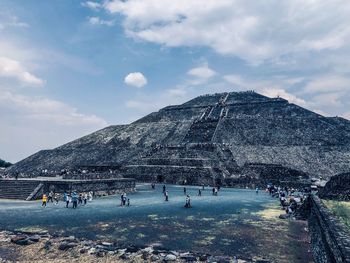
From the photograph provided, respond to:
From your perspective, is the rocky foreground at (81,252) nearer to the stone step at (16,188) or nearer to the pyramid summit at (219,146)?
the stone step at (16,188)

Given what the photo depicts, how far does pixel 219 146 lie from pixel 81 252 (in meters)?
37.7

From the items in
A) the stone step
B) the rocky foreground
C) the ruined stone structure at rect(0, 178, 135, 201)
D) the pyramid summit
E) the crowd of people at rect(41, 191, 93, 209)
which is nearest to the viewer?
the rocky foreground

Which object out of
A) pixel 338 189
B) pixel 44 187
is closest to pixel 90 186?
pixel 44 187

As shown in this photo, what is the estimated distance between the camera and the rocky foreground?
10.9 m

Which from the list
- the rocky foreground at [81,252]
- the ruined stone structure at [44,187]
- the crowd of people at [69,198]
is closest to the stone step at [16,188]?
the ruined stone structure at [44,187]

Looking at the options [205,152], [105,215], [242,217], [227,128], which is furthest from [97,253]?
[227,128]

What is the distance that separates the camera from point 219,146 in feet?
158

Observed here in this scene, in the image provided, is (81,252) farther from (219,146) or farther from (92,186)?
(219,146)

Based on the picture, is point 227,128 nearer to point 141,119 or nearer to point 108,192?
point 141,119

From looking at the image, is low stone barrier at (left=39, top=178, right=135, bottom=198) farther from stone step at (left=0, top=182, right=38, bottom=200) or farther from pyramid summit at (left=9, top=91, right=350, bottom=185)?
pyramid summit at (left=9, top=91, right=350, bottom=185)

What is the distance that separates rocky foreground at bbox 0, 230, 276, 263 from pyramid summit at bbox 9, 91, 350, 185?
73.5ft

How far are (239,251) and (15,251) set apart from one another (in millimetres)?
7619

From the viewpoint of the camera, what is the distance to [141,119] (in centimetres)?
7250

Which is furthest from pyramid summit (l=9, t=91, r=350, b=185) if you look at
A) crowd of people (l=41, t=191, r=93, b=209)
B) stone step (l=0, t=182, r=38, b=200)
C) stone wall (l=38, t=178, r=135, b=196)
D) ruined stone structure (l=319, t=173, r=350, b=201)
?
ruined stone structure (l=319, t=173, r=350, b=201)
